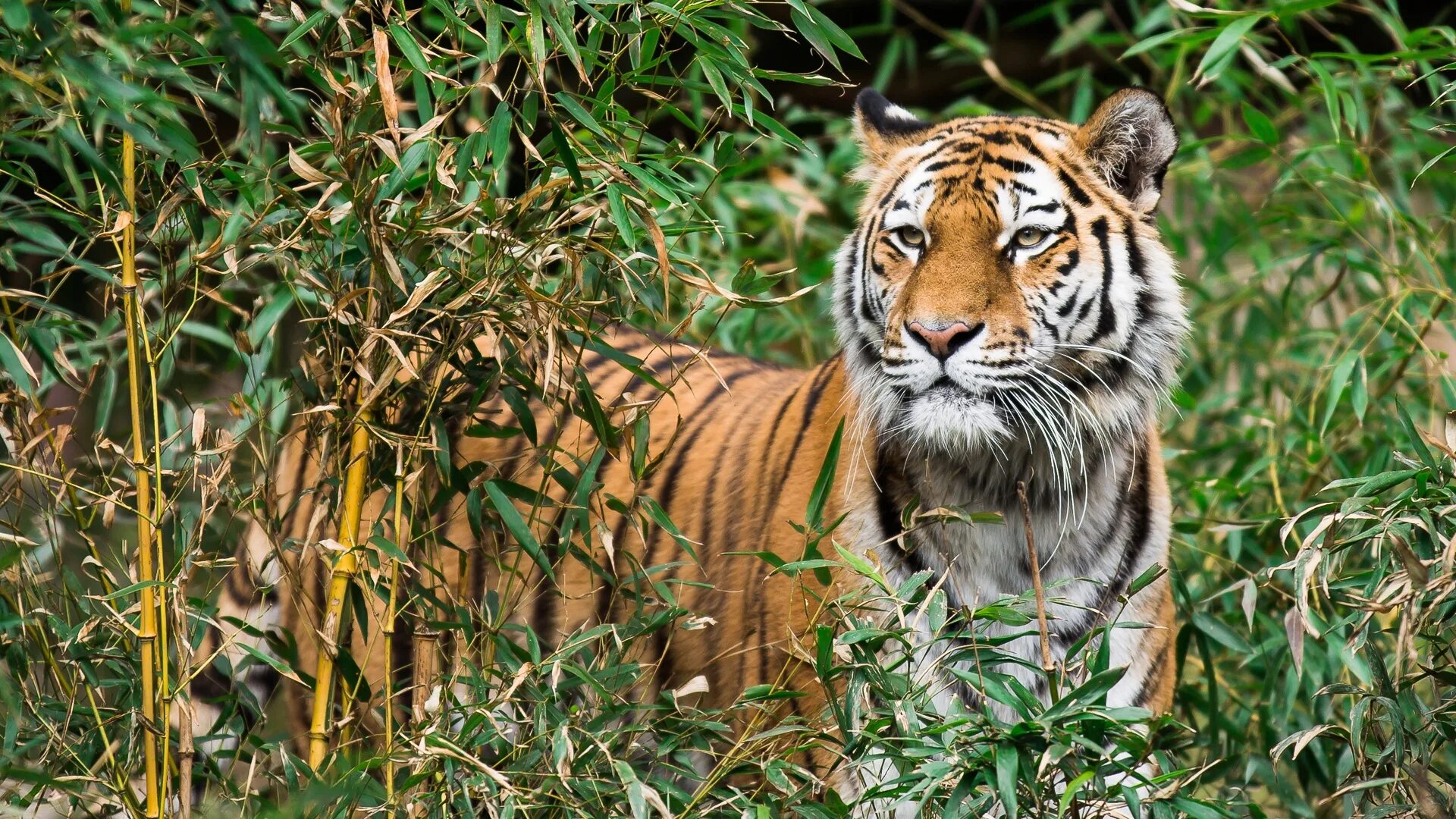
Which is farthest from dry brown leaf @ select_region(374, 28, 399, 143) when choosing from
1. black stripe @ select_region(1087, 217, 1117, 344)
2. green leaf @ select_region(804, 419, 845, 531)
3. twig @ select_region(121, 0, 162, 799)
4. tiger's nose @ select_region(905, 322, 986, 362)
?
black stripe @ select_region(1087, 217, 1117, 344)

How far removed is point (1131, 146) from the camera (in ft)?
6.74

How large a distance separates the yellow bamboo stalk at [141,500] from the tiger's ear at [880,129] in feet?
3.53

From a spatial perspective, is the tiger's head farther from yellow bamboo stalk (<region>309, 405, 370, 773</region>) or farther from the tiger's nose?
yellow bamboo stalk (<region>309, 405, 370, 773</region>)

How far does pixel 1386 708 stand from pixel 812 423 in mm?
872

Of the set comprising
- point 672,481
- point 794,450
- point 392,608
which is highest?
point 392,608

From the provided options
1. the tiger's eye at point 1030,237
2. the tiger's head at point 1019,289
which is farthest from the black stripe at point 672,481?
the tiger's eye at point 1030,237

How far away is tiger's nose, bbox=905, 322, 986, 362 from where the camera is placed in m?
1.85

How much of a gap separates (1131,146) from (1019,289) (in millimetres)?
319

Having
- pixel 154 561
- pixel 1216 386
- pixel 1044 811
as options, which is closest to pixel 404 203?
pixel 154 561

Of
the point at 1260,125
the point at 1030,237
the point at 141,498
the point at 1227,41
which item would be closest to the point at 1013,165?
the point at 1030,237

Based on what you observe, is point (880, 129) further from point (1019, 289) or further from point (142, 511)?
point (142, 511)

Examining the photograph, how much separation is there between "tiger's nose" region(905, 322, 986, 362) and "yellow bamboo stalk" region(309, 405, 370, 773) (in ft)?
2.26

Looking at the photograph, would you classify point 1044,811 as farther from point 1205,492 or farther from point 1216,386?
point 1216,386

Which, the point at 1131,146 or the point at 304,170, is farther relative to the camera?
the point at 1131,146
